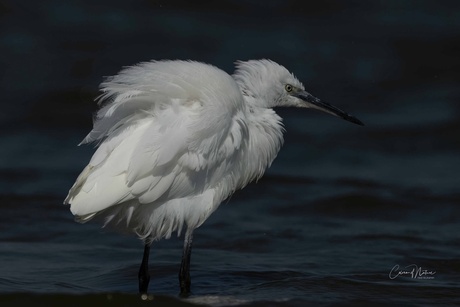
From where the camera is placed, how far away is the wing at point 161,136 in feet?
19.0

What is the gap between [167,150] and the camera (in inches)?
229

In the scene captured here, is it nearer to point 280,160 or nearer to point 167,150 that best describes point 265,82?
point 167,150

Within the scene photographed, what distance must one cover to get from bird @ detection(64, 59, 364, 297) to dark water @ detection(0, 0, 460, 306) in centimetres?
53

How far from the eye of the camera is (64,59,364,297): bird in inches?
229

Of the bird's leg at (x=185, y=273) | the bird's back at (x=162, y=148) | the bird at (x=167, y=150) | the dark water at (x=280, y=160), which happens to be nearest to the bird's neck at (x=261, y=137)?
the bird at (x=167, y=150)

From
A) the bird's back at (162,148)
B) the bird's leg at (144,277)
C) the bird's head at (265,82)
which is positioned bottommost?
the bird's leg at (144,277)

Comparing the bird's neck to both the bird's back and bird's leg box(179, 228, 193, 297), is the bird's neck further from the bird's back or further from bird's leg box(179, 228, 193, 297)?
bird's leg box(179, 228, 193, 297)

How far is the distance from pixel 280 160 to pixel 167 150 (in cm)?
445

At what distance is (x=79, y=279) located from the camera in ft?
22.7

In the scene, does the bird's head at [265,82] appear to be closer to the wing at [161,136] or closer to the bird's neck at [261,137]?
the bird's neck at [261,137]

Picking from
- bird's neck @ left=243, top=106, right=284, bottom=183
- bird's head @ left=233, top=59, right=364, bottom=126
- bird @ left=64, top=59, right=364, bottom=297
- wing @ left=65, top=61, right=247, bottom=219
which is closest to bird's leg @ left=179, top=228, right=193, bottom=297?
bird @ left=64, top=59, right=364, bottom=297

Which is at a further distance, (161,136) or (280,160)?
(280,160)

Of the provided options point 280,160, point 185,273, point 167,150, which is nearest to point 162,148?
point 167,150

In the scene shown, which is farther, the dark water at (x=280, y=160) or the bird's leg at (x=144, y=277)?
the dark water at (x=280, y=160)
